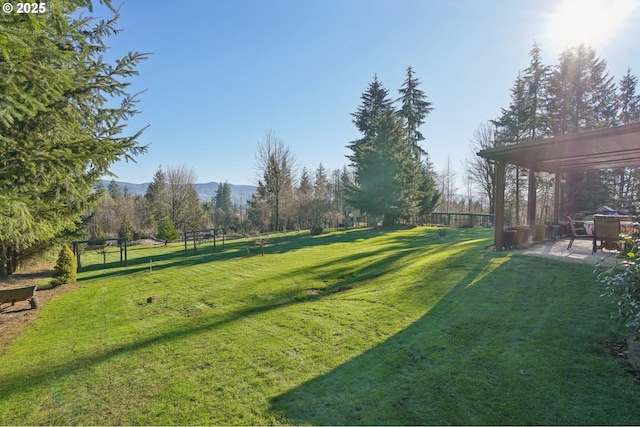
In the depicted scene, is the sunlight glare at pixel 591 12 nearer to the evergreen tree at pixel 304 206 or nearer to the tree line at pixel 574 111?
the tree line at pixel 574 111

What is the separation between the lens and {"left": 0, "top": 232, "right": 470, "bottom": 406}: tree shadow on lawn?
387 cm

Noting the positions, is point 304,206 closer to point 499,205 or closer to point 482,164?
point 482,164

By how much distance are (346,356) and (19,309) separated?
8597 millimetres

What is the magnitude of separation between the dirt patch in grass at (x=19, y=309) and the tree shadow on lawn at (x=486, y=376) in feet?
19.4

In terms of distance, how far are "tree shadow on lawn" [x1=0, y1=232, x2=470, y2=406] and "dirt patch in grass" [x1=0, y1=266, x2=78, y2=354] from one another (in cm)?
108

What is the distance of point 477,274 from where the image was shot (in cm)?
628

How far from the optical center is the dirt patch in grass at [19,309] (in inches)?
226

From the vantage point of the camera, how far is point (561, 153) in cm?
834

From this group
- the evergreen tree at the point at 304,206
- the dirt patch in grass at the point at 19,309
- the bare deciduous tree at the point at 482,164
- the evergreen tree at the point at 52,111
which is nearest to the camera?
the evergreen tree at the point at 52,111

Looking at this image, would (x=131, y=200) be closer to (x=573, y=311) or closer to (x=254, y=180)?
(x=254, y=180)

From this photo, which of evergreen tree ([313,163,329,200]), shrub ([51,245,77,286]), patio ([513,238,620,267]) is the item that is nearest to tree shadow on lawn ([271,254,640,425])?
patio ([513,238,620,267])

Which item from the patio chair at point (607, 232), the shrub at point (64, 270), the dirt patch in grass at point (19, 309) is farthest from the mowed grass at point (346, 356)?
the shrub at point (64, 270)

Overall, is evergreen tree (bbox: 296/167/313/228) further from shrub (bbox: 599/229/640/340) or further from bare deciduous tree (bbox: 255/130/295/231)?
shrub (bbox: 599/229/640/340)

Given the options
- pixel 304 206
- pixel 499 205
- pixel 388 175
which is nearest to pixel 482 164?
pixel 388 175
